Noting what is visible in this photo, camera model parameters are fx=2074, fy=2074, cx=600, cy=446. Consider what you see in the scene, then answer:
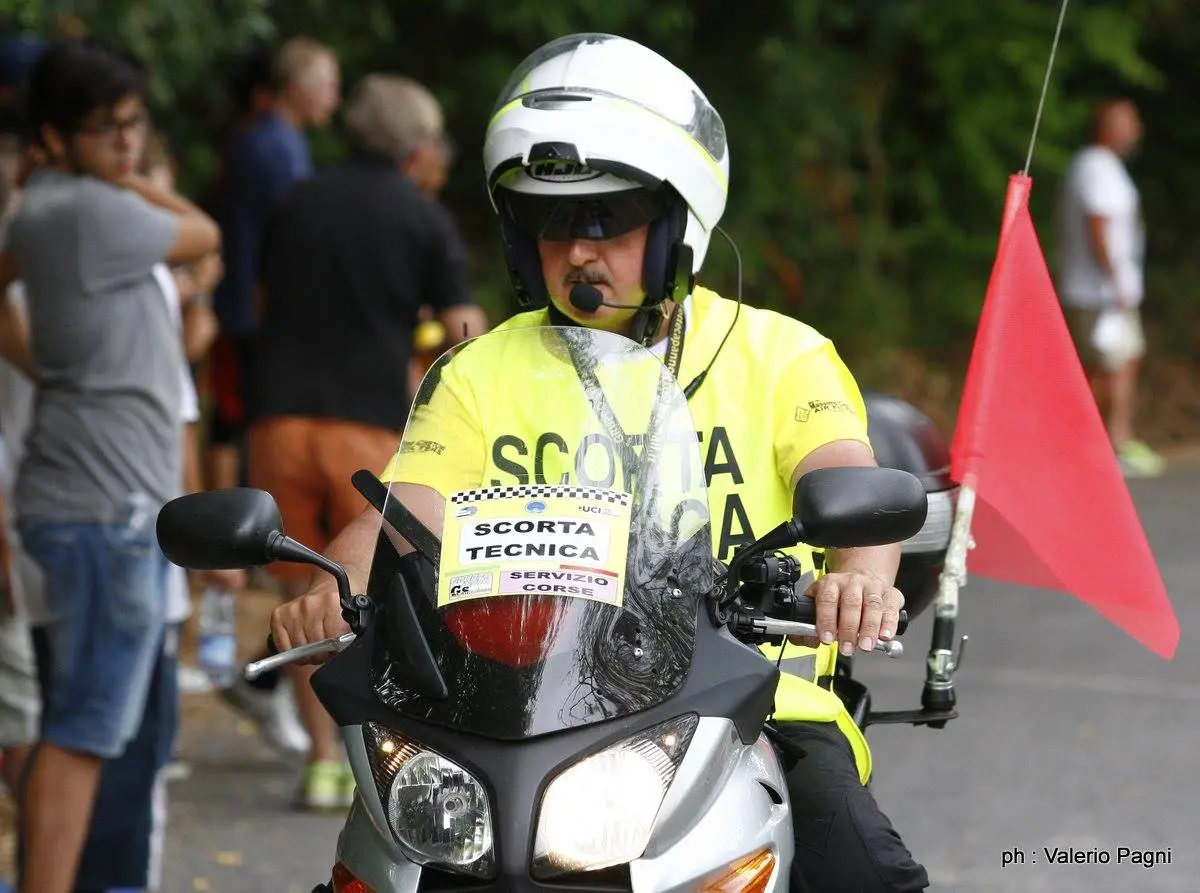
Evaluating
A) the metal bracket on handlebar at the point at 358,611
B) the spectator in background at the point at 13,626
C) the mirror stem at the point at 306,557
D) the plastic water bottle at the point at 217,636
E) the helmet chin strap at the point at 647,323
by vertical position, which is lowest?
the plastic water bottle at the point at 217,636

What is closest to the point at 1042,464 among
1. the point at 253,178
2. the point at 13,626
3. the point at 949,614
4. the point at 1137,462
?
the point at 949,614

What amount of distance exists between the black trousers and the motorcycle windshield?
1.46 feet

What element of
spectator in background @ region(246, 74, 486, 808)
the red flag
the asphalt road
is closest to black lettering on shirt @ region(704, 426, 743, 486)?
the red flag

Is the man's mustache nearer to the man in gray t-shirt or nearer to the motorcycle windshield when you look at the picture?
the motorcycle windshield

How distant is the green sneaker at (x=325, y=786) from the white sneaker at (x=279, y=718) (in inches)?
22.3

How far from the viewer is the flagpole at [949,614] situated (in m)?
3.35

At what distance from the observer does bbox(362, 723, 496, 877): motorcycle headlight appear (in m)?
2.46

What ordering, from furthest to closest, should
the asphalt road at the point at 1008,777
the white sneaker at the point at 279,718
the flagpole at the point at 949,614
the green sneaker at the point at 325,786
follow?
the white sneaker at the point at 279,718 → the green sneaker at the point at 325,786 → the asphalt road at the point at 1008,777 → the flagpole at the point at 949,614

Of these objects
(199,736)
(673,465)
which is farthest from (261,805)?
(673,465)

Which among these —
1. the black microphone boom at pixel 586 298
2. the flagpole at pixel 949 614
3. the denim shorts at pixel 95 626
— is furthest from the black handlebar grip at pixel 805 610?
the denim shorts at pixel 95 626

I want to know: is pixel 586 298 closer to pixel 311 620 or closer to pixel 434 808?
pixel 311 620

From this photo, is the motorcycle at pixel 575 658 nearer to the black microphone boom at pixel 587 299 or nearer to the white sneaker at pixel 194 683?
the black microphone boom at pixel 587 299

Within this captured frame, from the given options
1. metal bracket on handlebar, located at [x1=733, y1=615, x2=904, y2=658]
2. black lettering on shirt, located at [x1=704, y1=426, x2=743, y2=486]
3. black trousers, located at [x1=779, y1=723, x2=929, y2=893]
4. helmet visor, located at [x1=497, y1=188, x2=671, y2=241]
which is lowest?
black trousers, located at [x1=779, y1=723, x2=929, y2=893]

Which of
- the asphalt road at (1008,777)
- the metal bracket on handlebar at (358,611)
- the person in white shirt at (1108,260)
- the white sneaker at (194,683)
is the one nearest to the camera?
the metal bracket on handlebar at (358,611)
